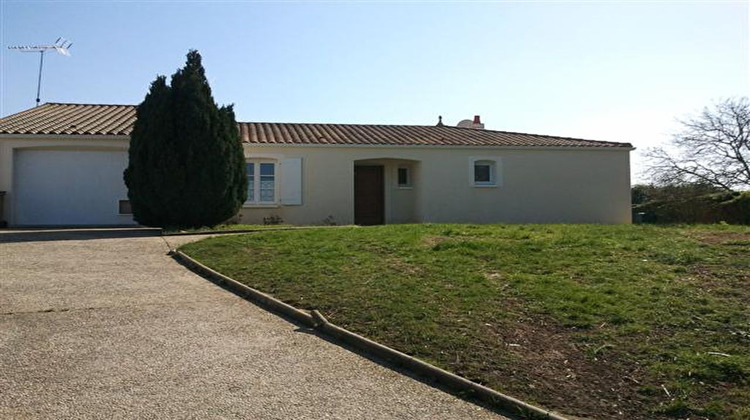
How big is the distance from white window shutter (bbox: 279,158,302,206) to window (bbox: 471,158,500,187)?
19.9ft

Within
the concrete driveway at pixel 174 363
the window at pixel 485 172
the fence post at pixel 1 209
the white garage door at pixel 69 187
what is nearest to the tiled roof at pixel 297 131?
the window at pixel 485 172

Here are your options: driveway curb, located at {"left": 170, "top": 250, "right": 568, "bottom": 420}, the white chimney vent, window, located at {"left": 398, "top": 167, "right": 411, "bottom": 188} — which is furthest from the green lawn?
the white chimney vent

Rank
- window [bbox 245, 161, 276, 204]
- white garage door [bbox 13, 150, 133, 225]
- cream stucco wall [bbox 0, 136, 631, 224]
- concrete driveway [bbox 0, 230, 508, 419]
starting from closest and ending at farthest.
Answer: concrete driveway [bbox 0, 230, 508, 419]
white garage door [bbox 13, 150, 133, 225]
window [bbox 245, 161, 276, 204]
cream stucco wall [bbox 0, 136, 631, 224]

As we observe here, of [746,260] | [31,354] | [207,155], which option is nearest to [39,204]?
[207,155]

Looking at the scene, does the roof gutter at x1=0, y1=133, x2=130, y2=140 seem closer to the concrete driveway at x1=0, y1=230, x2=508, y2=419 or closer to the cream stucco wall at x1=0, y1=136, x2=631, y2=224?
the cream stucco wall at x1=0, y1=136, x2=631, y2=224

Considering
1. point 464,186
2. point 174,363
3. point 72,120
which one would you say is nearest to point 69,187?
point 72,120

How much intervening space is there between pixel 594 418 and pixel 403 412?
1.24m

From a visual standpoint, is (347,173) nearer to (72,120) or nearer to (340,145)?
(340,145)

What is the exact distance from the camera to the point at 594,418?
3652mm

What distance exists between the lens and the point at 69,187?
54.5 ft

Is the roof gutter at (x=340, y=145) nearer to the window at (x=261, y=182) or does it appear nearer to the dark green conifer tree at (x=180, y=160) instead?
the window at (x=261, y=182)

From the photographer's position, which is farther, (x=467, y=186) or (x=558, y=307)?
(x=467, y=186)

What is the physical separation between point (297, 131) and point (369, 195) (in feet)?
11.4

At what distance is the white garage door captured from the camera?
1631cm
